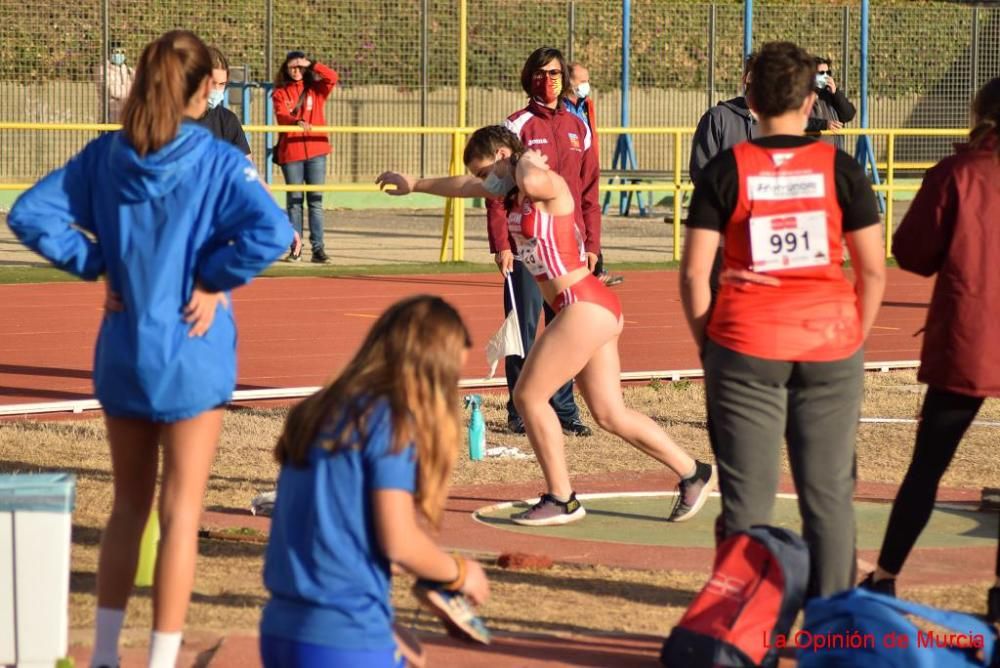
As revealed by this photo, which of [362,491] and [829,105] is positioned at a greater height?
[829,105]

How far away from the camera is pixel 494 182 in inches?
294

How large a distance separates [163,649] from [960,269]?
108 inches

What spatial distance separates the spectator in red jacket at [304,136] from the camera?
18.7 meters

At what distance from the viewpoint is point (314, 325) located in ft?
46.7

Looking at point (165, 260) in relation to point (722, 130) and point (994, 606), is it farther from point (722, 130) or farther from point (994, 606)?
point (722, 130)

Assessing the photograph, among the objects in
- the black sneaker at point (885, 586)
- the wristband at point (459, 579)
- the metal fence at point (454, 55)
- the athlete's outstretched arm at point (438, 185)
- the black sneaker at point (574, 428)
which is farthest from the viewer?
the metal fence at point (454, 55)

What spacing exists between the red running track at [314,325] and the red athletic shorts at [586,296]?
4339 millimetres

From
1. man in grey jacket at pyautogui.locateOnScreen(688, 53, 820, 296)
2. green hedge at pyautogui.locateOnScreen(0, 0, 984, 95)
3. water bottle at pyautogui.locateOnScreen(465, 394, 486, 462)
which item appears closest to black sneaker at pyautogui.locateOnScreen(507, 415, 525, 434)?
water bottle at pyautogui.locateOnScreen(465, 394, 486, 462)

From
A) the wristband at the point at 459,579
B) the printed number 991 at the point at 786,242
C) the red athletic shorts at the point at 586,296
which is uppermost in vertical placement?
the printed number 991 at the point at 786,242

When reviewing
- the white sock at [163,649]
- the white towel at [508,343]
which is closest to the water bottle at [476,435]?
the white towel at [508,343]

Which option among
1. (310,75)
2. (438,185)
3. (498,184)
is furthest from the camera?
(310,75)

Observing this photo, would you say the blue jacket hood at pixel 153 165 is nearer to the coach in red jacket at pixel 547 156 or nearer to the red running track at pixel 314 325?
the coach in red jacket at pixel 547 156

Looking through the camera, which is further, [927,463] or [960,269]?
[927,463]

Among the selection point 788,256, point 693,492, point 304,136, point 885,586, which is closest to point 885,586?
point 885,586
